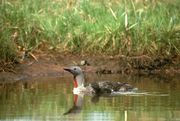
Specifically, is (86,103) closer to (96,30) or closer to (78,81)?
(78,81)

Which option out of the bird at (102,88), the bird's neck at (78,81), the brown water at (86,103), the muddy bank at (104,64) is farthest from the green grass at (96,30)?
the bird at (102,88)

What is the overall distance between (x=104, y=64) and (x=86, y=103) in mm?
4759

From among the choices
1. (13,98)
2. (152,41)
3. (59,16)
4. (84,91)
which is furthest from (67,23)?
(13,98)

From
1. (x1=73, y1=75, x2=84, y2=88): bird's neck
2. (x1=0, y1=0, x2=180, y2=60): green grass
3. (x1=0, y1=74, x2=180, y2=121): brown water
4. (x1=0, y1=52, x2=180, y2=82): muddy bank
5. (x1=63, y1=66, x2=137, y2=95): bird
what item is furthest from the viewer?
(x1=0, y1=0, x2=180, y2=60): green grass

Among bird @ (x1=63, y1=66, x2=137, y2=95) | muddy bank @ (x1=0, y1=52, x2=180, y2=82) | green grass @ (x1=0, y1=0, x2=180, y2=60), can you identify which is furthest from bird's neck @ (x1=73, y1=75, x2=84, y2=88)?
green grass @ (x1=0, y1=0, x2=180, y2=60)

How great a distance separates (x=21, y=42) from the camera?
1912 centimetres

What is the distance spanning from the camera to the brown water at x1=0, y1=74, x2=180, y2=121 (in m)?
13.1

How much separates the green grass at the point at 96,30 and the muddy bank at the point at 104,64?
6.5 inches

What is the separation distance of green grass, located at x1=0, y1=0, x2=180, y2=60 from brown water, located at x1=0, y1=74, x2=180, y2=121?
1620mm

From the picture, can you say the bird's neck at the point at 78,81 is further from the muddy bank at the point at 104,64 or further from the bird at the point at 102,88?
the muddy bank at the point at 104,64

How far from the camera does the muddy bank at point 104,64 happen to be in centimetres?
1898

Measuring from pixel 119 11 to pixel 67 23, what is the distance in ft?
4.02

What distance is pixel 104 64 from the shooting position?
64.0 feet

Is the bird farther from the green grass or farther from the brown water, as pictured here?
the green grass
